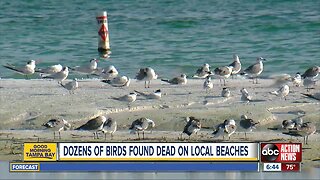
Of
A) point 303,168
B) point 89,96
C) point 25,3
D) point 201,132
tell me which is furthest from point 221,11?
point 303,168

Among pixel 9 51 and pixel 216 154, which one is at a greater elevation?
pixel 9 51

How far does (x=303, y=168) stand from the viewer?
33.9ft

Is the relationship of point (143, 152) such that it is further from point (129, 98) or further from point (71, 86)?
point (71, 86)

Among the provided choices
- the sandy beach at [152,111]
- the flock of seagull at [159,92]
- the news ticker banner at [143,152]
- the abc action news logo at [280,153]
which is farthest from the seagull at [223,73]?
the news ticker banner at [143,152]

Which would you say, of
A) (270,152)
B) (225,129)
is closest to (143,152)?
(270,152)

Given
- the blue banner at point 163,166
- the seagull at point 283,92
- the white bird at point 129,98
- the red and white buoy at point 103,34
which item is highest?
the red and white buoy at point 103,34

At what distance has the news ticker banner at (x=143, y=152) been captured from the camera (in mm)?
10195

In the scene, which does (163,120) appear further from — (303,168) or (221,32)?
(221,32)

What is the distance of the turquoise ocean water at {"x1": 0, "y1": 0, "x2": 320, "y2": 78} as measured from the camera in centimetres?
2073

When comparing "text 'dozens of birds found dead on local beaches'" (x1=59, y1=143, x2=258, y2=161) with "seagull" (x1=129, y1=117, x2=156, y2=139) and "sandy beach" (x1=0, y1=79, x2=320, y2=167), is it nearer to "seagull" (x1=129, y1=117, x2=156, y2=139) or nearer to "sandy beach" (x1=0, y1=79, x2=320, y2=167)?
"sandy beach" (x1=0, y1=79, x2=320, y2=167)

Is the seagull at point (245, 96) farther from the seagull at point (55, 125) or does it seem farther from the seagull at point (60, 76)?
the seagull at point (60, 76)

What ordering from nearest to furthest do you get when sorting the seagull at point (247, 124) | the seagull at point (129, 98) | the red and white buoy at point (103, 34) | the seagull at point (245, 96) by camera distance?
the seagull at point (247, 124) < the seagull at point (129, 98) < the seagull at point (245, 96) < the red and white buoy at point (103, 34)

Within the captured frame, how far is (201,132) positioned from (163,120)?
0.64 m

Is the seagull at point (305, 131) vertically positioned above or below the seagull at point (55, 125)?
below
